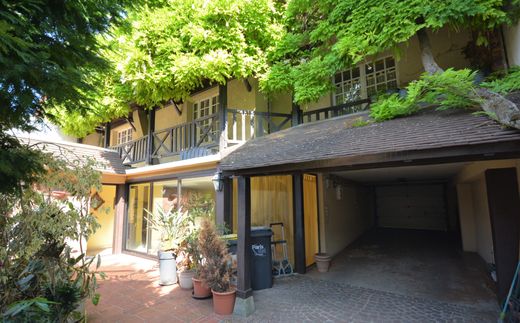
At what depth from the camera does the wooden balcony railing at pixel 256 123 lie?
7.41 metres

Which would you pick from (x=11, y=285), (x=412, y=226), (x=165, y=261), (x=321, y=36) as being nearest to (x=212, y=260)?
(x=165, y=261)

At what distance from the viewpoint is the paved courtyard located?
445 cm

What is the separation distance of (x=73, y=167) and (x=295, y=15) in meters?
6.19

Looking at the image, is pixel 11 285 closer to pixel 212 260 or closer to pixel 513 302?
pixel 212 260

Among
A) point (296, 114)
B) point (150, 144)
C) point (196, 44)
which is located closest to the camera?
point (196, 44)

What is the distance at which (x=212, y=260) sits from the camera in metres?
4.70

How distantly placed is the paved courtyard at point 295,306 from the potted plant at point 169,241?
27 cm

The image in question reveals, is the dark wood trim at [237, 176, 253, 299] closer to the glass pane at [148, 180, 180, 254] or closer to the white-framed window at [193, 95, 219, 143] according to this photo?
the glass pane at [148, 180, 180, 254]

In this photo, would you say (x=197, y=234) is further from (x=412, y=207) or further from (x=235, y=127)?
(x=412, y=207)

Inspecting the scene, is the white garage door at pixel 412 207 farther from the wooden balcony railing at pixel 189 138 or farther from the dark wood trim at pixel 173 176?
the dark wood trim at pixel 173 176

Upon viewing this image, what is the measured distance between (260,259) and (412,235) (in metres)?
9.49

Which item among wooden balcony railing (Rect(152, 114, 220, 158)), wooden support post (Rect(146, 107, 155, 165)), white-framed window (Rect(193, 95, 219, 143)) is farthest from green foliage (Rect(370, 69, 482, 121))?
wooden support post (Rect(146, 107, 155, 165))

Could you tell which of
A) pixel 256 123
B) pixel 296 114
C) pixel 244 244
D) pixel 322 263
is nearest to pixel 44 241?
pixel 244 244

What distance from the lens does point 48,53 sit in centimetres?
251
